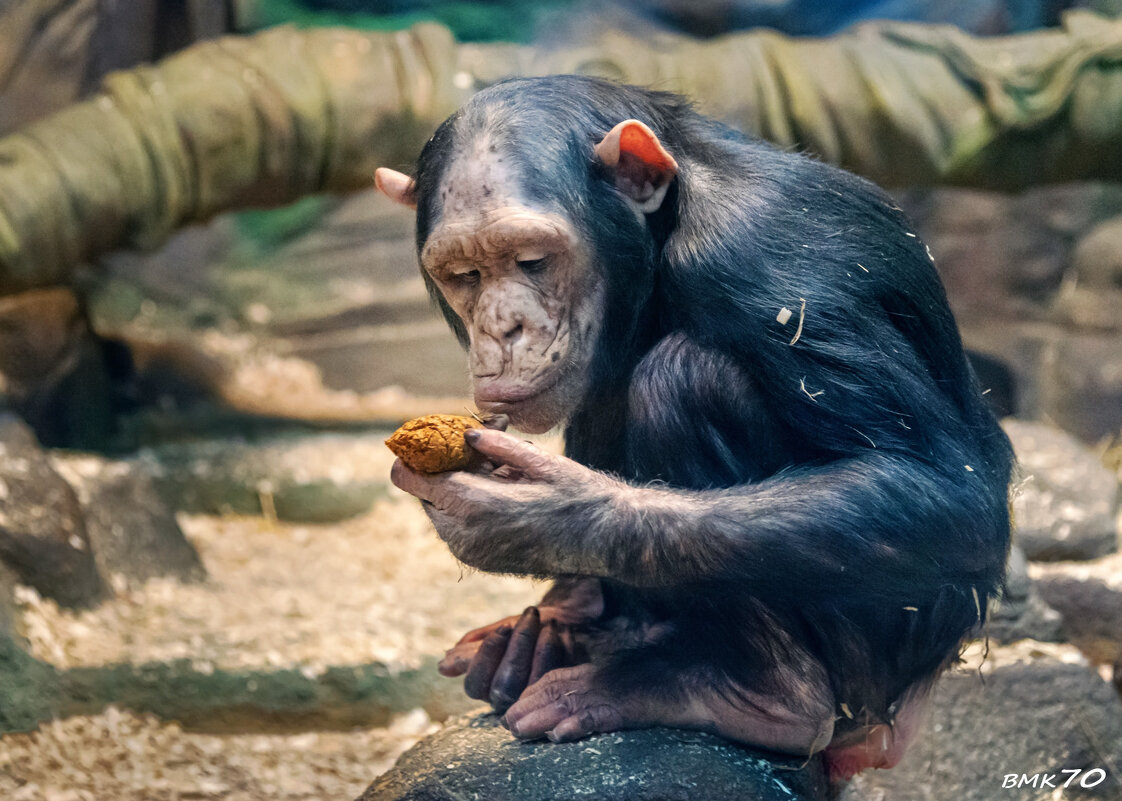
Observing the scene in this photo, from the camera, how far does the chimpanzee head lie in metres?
2.30

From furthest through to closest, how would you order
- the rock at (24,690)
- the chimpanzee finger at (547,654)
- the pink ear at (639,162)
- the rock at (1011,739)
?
1. the rock at (24,690)
2. the rock at (1011,739)
3. the chimpanzee finger at (547,654)
4. the pink ear at (639,162)

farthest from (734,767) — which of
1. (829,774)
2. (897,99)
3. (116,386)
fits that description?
(116,386)

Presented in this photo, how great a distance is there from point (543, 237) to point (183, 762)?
2108 millimetres

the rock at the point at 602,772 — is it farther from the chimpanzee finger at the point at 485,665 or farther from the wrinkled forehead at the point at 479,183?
the wrinkled forehead at the point at 479,183

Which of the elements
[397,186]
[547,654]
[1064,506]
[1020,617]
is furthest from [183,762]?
[1064,506]

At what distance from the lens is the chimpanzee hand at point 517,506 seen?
2072mm

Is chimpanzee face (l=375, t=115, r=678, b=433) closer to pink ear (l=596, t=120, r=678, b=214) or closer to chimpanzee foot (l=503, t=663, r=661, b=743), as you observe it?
pink ear (l=596, t=120, r=678, b=214)

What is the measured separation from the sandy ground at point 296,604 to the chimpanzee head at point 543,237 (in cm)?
151

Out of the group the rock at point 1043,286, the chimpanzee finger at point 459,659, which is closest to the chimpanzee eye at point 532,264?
the chimpanzee finger at point 459,659

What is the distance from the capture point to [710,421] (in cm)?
223

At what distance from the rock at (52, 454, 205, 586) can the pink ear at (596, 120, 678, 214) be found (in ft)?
9.79

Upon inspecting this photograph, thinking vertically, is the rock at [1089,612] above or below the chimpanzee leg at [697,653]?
below

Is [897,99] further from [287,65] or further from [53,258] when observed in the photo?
[53,258]

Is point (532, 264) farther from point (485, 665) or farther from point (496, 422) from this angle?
point (485, 665)
